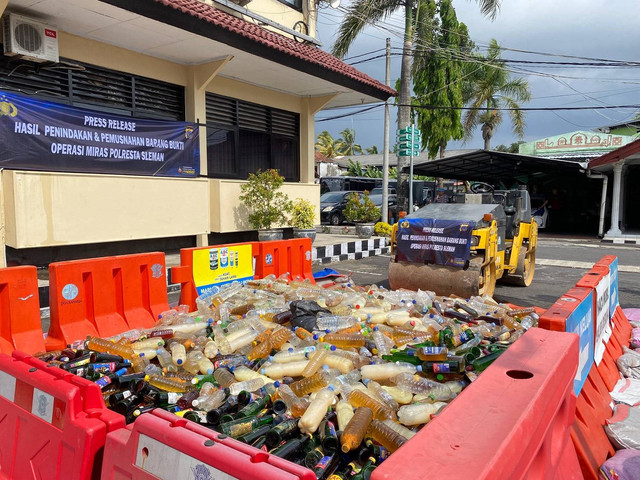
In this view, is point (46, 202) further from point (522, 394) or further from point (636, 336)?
point (636, 336)

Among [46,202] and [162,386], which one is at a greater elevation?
[46,202]

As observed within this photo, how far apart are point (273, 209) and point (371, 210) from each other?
5.22 meters

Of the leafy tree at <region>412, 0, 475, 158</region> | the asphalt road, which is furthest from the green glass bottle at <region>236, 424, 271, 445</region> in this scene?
the leafy tree at <region>412, 0, 475, 158</region>

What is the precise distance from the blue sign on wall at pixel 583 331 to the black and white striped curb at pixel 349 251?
8.14 metres

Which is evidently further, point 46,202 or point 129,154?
point 129,154

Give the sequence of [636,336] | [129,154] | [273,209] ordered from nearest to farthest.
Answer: [636,336] → [129,154] → [273,209]

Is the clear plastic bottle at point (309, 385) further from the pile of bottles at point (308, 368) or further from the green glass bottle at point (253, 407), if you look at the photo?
the green glass bottle at point (253, 407)

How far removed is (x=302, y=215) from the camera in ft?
42.1

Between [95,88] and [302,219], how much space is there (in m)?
6.10

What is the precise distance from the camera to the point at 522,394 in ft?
5.78

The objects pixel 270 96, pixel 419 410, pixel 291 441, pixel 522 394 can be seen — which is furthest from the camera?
pixel 270 96

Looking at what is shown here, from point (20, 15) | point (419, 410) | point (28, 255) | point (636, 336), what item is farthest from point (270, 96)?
point (419, 410)

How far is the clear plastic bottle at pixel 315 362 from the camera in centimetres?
372

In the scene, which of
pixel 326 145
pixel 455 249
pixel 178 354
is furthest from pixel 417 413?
pixel 326 145
